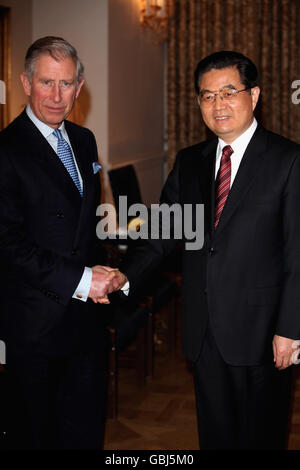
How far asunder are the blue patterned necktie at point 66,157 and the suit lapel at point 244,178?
1.85 ft

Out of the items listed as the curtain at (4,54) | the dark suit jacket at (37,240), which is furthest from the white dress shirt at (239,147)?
the curtain at (4,54)

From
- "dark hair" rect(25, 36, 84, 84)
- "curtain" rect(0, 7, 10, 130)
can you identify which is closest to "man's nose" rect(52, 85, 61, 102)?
"dark hair" rect(25, 36, 84, 84)

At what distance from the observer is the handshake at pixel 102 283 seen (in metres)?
2.19

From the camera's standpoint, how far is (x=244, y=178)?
6.68 ft

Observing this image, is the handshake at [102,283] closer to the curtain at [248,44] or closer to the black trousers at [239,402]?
the black trousers at [239,402]

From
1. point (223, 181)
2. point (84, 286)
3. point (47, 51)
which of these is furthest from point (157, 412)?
point (47, 51)

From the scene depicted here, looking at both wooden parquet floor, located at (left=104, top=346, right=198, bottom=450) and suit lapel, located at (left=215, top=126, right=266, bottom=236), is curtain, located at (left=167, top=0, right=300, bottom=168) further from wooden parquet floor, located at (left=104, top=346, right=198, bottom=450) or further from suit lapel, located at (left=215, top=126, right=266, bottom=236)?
suit lapel, located at (left=215, top=126, right=266, bottom=236)

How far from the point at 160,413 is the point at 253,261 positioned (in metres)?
1.77

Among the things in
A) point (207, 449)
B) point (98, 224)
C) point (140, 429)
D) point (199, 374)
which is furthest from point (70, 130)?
point (140, 429)

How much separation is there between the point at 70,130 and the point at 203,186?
584 mm

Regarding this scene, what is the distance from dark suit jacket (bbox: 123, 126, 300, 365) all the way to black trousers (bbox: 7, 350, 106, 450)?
16.5 inches

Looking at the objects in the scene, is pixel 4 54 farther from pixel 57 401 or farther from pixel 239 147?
pixel 57 401

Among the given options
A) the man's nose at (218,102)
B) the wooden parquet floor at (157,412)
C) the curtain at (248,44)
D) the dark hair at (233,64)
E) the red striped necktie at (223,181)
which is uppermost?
the curtain at (248,44)

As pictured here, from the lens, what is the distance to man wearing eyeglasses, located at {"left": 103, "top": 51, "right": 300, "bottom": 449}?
79.0 inches
